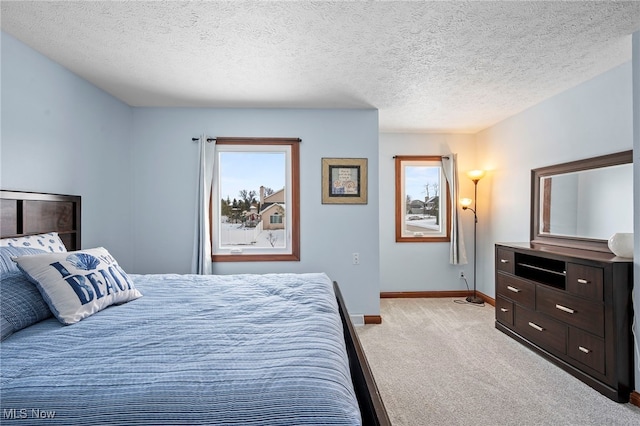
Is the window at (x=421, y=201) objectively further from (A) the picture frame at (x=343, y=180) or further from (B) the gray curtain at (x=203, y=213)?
(B) the gray curtain at (x=203, y=213)

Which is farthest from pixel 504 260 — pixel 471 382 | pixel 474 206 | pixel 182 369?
pixel 182 369

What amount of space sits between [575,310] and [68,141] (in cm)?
442

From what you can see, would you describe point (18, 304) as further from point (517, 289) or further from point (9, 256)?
point (517, 289)

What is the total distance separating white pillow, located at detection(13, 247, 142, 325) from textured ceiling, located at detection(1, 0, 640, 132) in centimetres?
148

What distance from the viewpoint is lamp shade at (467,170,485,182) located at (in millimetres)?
4922

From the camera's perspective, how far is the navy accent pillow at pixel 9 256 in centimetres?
175

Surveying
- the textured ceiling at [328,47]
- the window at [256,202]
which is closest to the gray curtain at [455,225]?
the textured ceiling at [328,47]

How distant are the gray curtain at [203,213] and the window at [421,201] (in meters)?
2.84

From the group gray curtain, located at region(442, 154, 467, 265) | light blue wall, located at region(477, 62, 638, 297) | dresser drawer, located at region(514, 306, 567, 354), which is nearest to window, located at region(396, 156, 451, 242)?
gray curtain, located at region(442, 154, 467, 265)

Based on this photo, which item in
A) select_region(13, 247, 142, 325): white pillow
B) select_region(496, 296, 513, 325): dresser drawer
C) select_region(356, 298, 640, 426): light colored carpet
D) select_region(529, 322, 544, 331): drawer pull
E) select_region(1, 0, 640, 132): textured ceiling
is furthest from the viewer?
select_region(496, 296, 513, 325): dresser drawer

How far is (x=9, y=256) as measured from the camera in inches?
71.9

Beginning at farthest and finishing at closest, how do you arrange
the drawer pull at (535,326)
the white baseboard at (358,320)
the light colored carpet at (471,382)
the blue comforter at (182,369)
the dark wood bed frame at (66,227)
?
the white baseboard at (358,320) < the drawer pull at (535,326) < the light colored carpet at (471,382) < the dark wood bed frame at (66,227) < the blue comforter at (182,369)

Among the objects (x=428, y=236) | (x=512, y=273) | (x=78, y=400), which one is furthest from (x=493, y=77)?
(x=78, y=400)

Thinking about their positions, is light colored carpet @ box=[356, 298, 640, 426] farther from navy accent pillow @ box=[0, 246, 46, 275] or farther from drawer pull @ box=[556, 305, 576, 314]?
navy accent pillow @ box=[0, 246, 46, 275]
